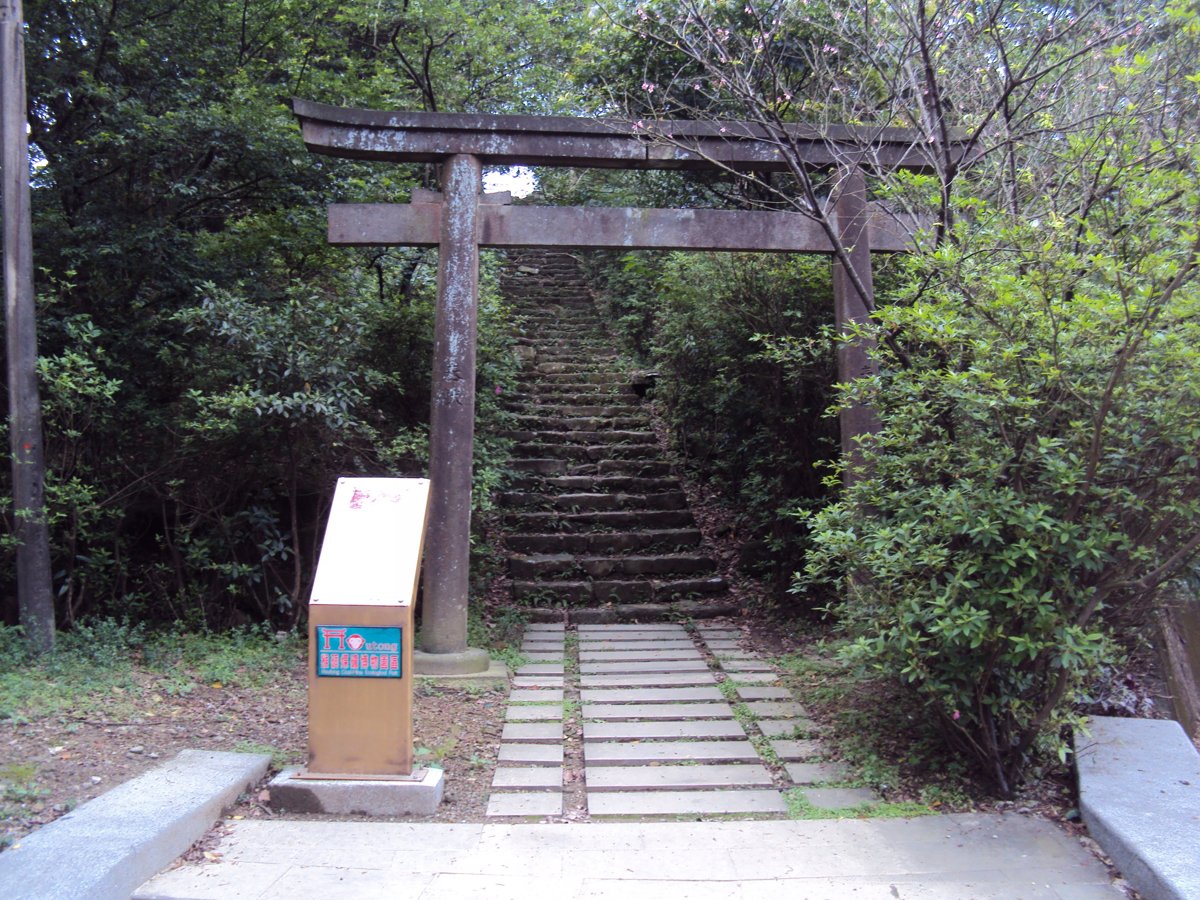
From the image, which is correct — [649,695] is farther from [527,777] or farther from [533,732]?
[527,777]

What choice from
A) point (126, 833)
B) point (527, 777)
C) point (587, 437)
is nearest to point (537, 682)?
point (527, 777)

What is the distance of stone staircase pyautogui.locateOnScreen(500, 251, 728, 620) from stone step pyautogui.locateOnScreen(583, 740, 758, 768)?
3027 mm

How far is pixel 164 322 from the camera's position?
7504 mm

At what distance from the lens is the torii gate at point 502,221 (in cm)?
611

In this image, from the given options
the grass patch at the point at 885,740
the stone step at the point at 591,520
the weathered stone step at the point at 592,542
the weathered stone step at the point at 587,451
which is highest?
the weathered stone step at the point at 587,451

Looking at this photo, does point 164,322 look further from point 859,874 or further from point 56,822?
point 859,874

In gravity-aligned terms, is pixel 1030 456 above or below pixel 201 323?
below

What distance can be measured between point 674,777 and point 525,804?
0.79 m

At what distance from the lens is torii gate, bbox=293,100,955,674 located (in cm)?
611

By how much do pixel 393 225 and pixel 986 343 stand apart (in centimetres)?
410

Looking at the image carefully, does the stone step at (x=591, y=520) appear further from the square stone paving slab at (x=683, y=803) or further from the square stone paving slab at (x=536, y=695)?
the square stone paving slab at (x=683, y=803)

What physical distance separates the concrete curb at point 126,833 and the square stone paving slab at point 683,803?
1692 millimetres

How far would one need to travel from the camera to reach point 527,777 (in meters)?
4.41

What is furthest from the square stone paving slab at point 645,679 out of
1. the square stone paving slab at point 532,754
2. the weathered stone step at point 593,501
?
the weathered stone step at point 593,501
